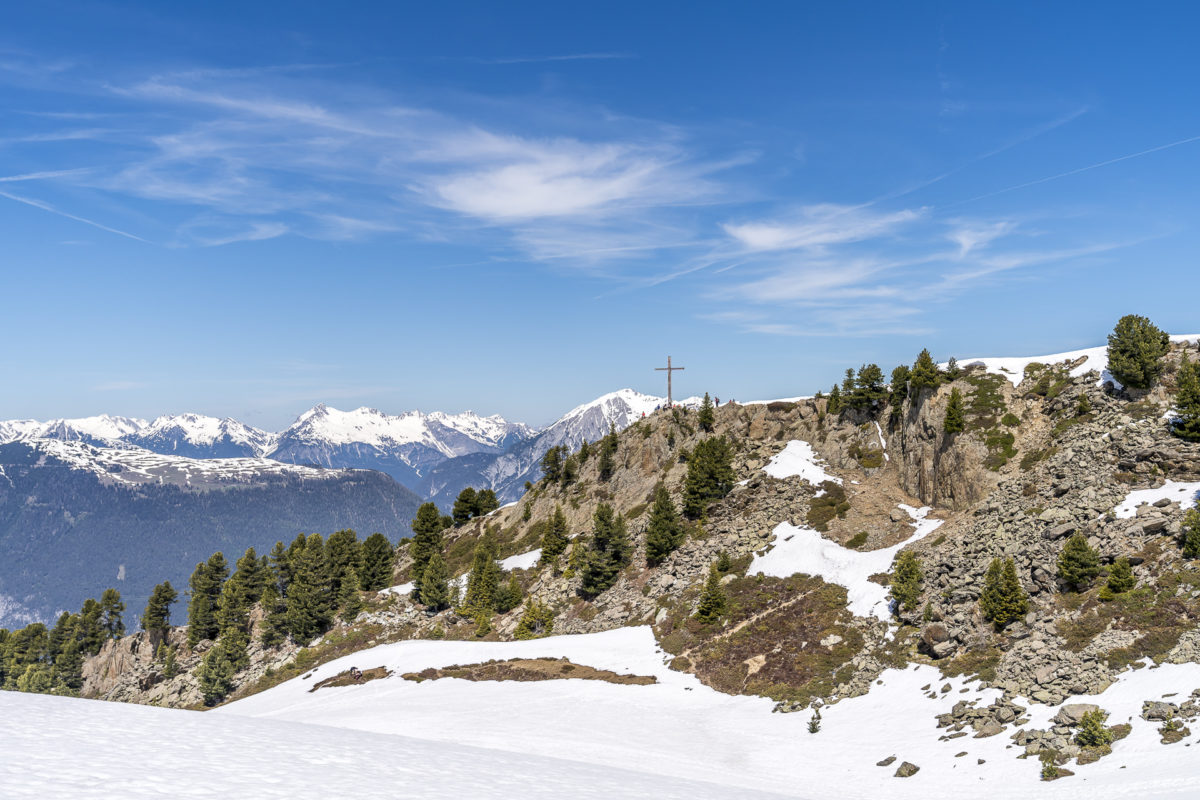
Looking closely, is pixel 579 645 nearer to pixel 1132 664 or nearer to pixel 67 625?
pixel 1132 664

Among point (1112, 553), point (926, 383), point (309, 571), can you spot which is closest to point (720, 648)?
point (1112, 553)

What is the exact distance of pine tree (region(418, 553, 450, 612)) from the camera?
71000 mm

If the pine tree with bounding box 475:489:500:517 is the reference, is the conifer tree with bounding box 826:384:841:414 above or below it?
above

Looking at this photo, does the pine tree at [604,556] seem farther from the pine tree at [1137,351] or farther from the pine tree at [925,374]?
the pine tree at [1137,351]

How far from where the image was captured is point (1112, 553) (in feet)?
113

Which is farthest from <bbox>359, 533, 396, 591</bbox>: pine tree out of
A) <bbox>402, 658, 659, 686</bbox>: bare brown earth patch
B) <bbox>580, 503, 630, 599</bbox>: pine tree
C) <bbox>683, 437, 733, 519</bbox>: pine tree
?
<bbox>683, 437, 733, 519</bbox>: pine tree

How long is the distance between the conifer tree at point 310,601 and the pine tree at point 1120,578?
7214cm

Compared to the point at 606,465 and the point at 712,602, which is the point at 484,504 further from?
the point at 712,602

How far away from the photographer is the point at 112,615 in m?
100

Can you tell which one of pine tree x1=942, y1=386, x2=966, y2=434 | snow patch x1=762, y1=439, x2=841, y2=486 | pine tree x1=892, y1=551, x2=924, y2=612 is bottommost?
pine tree x1=892, y1=551, x2=924, y2=612

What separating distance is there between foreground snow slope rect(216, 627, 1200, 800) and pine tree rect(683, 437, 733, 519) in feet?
65.6

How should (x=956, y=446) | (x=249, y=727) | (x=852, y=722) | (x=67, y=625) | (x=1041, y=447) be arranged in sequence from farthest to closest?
(x=67, y=625) < (x=956, y=446) < (x=1041, y=447) < (x=852, y=722) < (x=249, y=727)

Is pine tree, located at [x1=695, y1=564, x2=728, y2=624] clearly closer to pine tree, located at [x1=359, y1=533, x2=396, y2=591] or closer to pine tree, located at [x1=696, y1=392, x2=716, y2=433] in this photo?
pine tree, located at [x1=696, y1=392, x2=716, y2=433]

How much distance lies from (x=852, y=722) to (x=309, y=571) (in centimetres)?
6506
